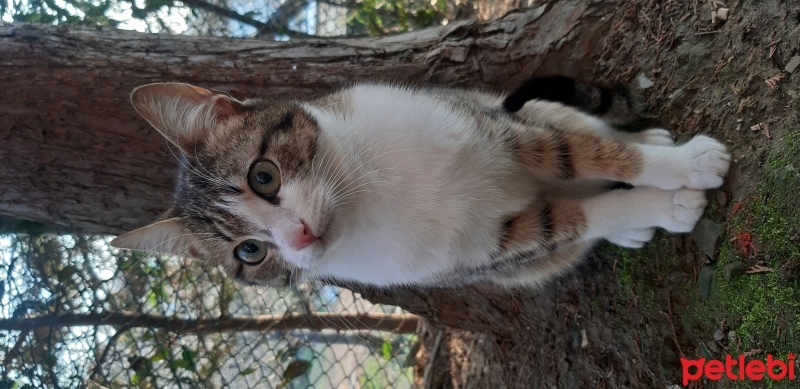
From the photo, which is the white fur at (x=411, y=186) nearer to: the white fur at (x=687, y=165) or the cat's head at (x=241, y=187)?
the cat's head at (x=241, y=187)

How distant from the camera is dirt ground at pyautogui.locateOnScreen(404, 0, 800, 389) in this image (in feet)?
4.26

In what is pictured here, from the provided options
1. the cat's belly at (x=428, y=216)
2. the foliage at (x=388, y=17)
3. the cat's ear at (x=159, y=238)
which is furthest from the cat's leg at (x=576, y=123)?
the foliage at (x=388, y=17)

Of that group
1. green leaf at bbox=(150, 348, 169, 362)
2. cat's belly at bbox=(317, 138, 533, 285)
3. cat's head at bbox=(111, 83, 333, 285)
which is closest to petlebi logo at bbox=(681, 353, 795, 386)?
cat's belly at bbox=(317, 138, 533, 285)

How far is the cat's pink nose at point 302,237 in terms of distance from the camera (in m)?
1.41

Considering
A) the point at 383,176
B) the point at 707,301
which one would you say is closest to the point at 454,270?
the point at 383,176

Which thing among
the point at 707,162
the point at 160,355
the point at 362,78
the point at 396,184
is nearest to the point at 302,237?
the point at 396,184

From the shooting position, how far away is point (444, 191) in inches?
62.5

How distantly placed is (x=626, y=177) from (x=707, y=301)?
16.8 inches

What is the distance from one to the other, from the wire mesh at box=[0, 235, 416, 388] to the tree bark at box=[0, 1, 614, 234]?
36cm

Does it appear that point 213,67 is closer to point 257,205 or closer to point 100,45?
point 100,45

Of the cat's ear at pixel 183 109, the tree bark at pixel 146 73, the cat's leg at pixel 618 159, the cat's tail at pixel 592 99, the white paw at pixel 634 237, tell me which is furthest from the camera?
the tree bark at pixel 146 73

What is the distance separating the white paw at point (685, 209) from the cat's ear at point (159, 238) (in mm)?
1573

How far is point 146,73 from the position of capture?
2.20 m

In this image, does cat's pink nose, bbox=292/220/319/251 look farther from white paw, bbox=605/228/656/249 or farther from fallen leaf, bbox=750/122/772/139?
fallen leaf, bbox=750/122/772/139
